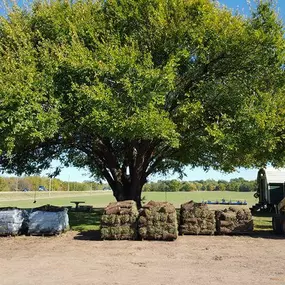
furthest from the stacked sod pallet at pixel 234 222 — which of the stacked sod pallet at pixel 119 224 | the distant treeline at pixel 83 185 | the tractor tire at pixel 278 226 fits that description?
the distant treeline at pixel 83 185

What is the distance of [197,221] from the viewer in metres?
16.2

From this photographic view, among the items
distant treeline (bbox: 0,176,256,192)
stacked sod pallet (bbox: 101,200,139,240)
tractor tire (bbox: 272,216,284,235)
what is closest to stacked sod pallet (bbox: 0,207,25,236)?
stacked sod pallet (bbox: 101,200,139,240)

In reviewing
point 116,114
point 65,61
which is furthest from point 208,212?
point 65,61

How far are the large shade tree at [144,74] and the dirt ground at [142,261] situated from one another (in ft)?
13.0

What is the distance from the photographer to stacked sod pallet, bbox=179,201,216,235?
16.1 metres

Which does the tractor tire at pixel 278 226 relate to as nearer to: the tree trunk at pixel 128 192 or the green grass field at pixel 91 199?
the tree trunk at pixel 128 192

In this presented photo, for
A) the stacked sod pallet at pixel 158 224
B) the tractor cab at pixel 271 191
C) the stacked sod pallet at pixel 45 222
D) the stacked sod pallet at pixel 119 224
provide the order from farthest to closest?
the tractor cab at pixel 271 191 → the stacked sod pallet at pixel 45 222 → the stacked sod pallet at pixel 119 224 → the stacked sod pallet at pixel 158 224

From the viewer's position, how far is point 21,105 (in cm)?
1473

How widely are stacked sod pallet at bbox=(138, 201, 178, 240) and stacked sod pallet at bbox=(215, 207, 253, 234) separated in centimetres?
231

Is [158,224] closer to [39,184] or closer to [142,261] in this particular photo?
[142,261]

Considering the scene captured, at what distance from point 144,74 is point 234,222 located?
688 centimetres

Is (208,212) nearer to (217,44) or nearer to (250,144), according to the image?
(250,144)

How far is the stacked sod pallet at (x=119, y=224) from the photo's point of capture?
591 inches

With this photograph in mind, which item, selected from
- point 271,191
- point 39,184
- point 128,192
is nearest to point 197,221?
point 128,192
